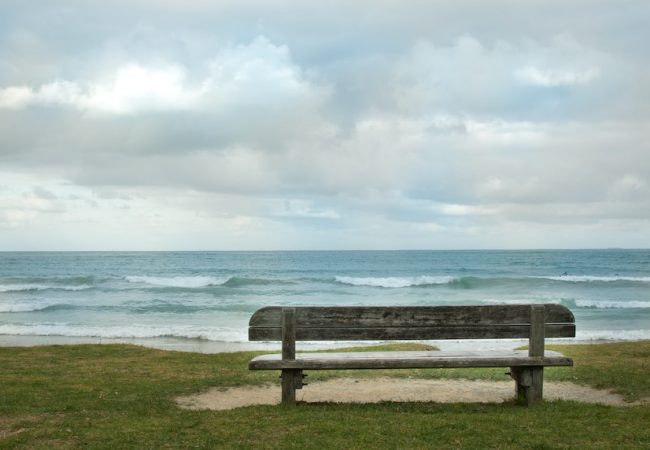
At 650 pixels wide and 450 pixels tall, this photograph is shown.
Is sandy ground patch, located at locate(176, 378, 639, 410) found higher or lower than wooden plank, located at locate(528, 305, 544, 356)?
lower

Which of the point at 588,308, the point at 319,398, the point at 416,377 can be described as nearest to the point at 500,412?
the point at 319,398

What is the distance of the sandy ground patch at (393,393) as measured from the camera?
766cm

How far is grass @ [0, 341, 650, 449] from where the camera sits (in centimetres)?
522

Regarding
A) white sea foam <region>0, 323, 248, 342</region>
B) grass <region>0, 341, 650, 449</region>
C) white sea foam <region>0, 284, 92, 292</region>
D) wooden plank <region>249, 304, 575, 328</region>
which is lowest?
white sea foam <region>0, 284, 92, 292</region>

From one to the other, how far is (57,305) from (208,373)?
22.8m

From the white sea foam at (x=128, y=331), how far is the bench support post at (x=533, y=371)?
13.2 metres

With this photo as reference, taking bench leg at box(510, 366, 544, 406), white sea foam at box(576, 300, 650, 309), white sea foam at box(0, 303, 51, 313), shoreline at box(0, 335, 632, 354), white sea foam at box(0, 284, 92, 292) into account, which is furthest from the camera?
white sea foam at box(0, 284, 92, 292)

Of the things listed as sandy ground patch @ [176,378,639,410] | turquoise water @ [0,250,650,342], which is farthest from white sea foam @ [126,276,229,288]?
sandy ground patch @ [176,378,639,410]

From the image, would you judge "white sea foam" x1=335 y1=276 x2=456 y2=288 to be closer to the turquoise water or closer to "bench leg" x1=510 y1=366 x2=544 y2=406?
the turquoise water

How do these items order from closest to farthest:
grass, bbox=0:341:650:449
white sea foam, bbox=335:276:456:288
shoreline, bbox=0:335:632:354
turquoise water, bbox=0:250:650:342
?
1. grass, bbox=0:341:650:449
2. shoreline, bbox=0:335:632:354
3. turquoise water, bbox=0:250:650:342
4. white sea foam, bbox=335:276:456:288

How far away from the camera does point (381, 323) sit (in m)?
6.27

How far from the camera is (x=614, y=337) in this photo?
18.8 meters

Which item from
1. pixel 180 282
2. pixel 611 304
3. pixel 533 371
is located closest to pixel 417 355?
pixel 533 371

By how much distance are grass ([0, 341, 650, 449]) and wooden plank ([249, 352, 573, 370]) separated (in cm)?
49
